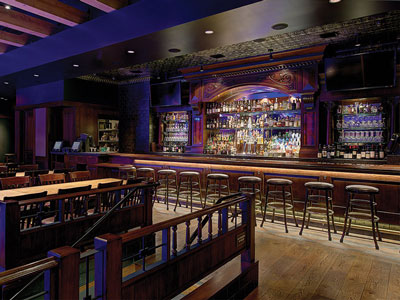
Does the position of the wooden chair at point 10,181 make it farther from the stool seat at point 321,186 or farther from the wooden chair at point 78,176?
the stool seat at point 321,186

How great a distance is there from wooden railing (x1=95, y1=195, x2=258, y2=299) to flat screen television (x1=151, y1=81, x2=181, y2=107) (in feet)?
22.2

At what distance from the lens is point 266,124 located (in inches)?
302

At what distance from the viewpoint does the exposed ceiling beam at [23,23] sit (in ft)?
14.4

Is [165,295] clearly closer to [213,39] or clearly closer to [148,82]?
[213,39]

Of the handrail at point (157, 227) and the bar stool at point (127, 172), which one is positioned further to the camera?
the bar stool at point (127, 172)

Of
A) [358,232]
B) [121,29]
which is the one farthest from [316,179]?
[121,29]

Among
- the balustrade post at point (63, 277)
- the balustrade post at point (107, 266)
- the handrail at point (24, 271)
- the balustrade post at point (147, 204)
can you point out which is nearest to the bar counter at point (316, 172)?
the balustrade post at point (147, 204)

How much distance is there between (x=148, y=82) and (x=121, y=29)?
18.5 feet

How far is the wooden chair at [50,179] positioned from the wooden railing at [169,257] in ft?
9.65

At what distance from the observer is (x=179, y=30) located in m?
4.23

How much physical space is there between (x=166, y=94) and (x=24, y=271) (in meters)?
8.61

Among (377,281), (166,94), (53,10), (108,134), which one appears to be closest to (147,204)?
(377,281)

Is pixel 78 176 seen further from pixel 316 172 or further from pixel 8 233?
pixel 316 172

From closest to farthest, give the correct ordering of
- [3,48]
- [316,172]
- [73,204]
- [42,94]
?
1. [73,204]
2. [316,172]
3. [3,48]
4. [42,94]
